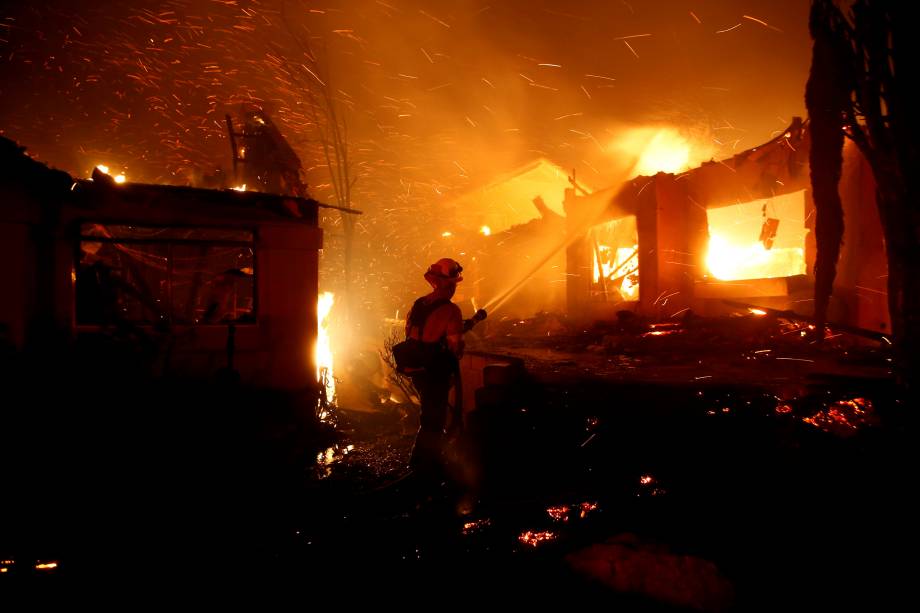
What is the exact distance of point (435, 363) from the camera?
4957 millimetres

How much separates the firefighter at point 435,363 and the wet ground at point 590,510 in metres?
0.36

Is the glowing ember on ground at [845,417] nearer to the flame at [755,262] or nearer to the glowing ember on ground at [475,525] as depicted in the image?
the glowing ember on ground at [475,525]

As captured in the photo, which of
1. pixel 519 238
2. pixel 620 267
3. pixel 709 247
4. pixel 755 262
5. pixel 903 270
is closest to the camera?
pixel 903 270

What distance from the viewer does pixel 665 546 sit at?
3.07 meters

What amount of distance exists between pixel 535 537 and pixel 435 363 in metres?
2.12

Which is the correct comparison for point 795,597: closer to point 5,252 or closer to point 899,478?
point 899,478

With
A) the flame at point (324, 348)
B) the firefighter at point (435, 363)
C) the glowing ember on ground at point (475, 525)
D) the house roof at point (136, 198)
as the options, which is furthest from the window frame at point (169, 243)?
the glowing ember on ground at point (475, 525)

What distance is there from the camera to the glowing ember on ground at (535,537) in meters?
3.32

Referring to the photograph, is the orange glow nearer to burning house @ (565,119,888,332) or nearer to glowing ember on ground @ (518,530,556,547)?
burning house @ (565,119,888,332)

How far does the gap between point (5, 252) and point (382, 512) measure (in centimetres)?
677

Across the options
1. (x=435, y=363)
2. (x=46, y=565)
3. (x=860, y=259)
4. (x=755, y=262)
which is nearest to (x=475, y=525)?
(x=435, y=363)

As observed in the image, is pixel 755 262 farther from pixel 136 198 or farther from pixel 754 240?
pixel 136 198

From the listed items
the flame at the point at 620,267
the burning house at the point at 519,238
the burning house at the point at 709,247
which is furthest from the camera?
the burning house at the point at 519,238

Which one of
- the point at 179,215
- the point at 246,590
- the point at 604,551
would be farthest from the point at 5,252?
the point at 604,551
